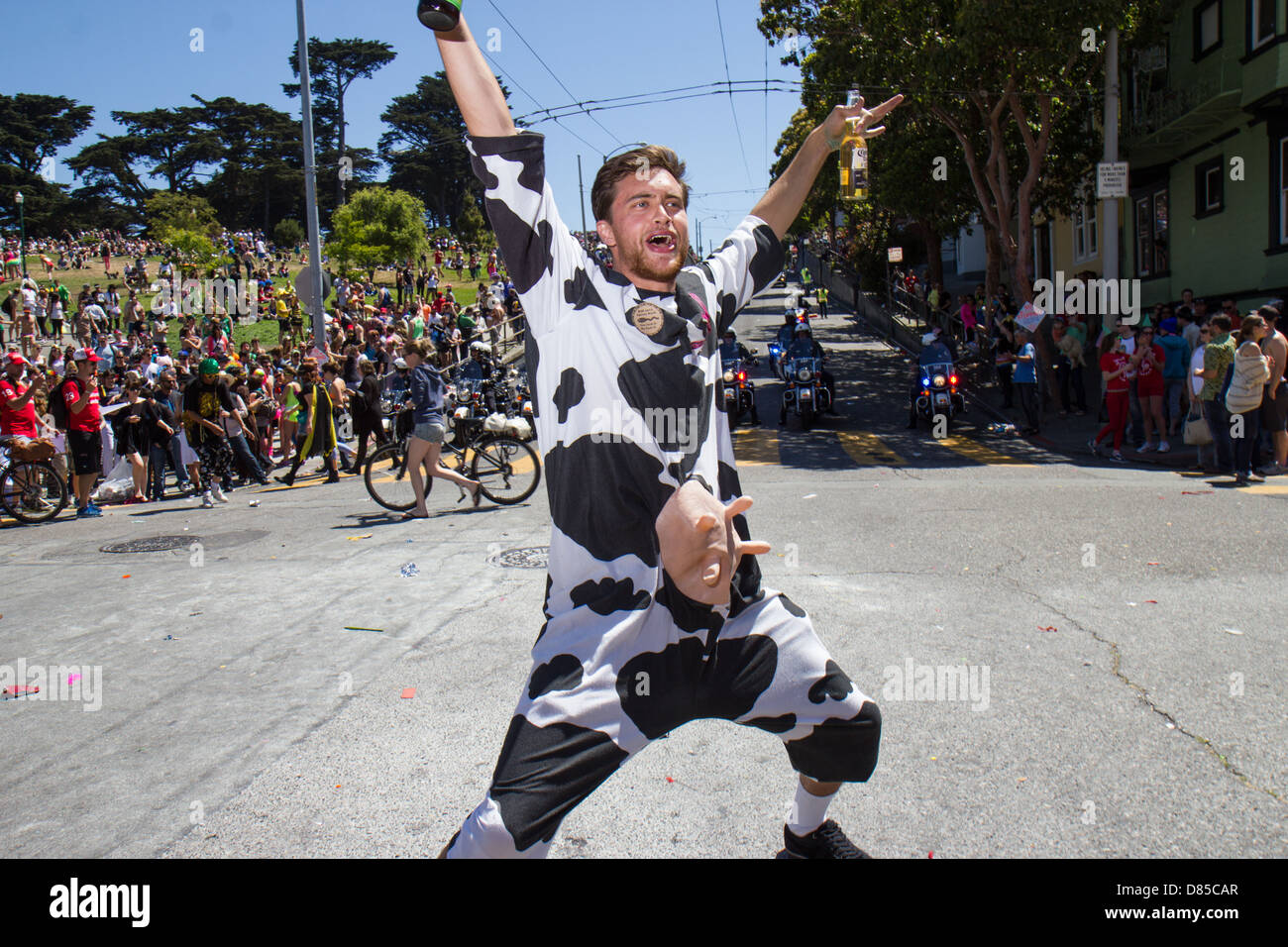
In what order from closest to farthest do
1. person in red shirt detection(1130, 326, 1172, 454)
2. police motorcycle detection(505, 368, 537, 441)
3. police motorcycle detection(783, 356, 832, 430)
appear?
person in red shirt detection(1130, 326, 1172, 454) → police motorcycle detection(505, 368, 537, 441) → police motorcycle detection(783, 356, 832, 430)

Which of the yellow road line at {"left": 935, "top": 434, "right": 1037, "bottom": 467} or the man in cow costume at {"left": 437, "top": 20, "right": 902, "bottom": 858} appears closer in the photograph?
the man in cow costume at {"left": 437, "top": 20, "right": 902, "bottom": 858}

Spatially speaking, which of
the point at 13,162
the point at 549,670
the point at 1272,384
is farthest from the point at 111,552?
the point at 13,162

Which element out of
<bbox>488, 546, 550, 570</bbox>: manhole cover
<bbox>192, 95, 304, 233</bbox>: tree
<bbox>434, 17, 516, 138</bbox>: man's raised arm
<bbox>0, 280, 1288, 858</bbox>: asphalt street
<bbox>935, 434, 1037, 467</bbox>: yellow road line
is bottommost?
<bbox>0, 280, 1288, 858</bbox>: asphalt street

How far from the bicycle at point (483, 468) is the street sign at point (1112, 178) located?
12373 millimetres

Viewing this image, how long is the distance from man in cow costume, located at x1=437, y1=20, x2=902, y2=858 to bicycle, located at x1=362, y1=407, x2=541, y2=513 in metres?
8.43

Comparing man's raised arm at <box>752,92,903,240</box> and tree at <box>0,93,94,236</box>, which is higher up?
tree at <box>0,93,94,236</box>

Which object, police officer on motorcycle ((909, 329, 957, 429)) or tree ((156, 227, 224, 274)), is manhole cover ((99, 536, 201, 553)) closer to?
police officer on motorcycle ((909, 329, 957, 429))

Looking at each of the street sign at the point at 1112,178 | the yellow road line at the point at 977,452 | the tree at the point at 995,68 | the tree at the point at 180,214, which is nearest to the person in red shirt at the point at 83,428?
the yellow road line at the point at 977,452

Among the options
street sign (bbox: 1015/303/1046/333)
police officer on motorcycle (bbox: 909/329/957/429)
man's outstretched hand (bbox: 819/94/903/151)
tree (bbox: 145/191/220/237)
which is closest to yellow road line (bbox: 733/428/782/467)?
police officer on motorcycle (bbox: 909/329/957/429)

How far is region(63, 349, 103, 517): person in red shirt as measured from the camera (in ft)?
37.9
